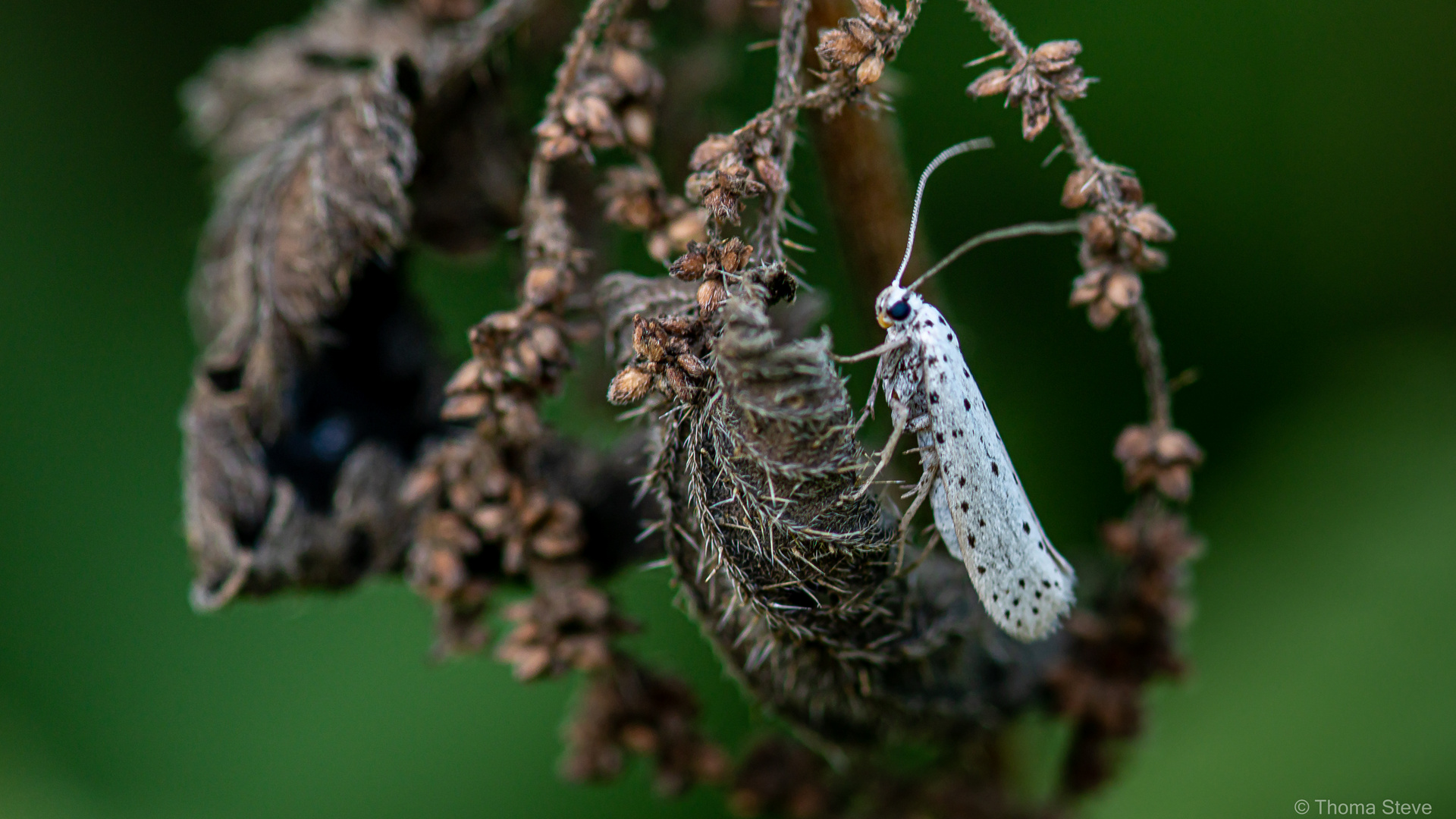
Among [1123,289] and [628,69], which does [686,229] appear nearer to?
[628,69]

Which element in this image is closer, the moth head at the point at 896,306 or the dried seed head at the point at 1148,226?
the dried seed head at the point at 1148,226

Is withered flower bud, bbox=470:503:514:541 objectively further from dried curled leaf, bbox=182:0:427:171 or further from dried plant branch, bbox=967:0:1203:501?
dried plant branch, bbox=967:0:1203:501

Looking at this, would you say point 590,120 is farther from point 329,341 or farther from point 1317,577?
point 1317,577

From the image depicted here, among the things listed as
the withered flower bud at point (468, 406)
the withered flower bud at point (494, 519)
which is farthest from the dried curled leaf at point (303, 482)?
the withered flower bud at point (468, 406)

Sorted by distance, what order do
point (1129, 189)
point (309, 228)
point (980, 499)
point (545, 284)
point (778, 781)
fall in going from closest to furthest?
point (1129, 189), point (545, 284), point (980, 499), point (309, 228), point (778, 781)

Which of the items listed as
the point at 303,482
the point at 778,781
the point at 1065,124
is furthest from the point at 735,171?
the point at 778,781

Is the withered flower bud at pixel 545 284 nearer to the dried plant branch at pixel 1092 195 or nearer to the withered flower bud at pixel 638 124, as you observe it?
the withered flower bud at pixel 638 124
